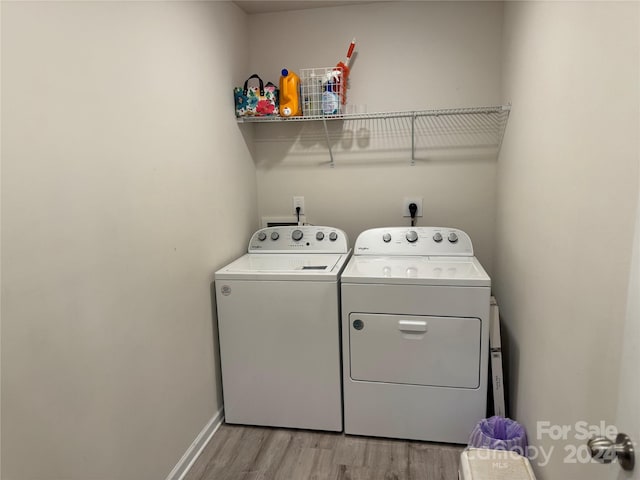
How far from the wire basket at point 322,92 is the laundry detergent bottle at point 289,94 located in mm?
66

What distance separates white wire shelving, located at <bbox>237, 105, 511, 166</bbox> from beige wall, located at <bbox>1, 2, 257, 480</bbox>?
0.74m

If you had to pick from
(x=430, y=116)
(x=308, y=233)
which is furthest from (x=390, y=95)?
(x=308, y=233)

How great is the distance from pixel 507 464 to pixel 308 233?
1.51 m

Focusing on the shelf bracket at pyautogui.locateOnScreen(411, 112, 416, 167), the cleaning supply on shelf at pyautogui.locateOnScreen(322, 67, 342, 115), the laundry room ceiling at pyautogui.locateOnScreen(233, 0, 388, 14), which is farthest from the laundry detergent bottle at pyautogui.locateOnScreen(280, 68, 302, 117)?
the shelf bracket at pyautogui.locateOnScreen(411, 112, 416, 167)

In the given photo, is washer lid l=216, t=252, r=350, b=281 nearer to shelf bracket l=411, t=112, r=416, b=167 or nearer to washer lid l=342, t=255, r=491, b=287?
washer lid l=342, t=255, r=491, b=287

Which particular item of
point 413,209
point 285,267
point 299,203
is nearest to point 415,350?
point 285,267

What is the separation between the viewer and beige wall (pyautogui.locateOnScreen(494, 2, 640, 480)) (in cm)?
93

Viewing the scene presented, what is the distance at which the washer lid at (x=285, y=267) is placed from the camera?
6.57ft

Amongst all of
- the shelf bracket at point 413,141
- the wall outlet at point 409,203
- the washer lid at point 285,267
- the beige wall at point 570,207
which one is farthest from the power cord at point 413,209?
the beige wall at point 570,207

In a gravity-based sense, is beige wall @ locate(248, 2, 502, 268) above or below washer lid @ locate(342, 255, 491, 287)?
above

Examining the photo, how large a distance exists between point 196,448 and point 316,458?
56 cm

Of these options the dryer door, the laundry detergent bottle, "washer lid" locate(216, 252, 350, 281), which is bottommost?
the dryer door

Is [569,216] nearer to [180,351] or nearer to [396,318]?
[396,318]

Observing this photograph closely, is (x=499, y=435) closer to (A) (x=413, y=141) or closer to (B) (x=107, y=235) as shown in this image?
(A) (x=413, y=141)
